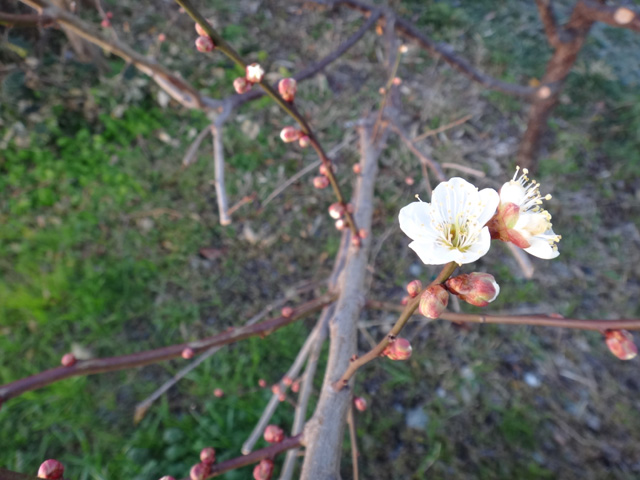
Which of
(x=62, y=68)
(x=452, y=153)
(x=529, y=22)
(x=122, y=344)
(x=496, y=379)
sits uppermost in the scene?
(x=62, y=68)

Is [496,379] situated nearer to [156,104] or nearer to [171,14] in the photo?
[156,104]

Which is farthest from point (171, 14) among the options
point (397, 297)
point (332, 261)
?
point (397, 297)

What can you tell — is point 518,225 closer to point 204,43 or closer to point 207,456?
point 204,43

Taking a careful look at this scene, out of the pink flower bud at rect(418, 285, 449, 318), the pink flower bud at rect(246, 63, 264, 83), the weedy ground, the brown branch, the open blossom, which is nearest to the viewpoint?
the pink flower bud at rect(418, 285, 449, 318)

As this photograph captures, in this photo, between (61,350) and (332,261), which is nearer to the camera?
(61,350)

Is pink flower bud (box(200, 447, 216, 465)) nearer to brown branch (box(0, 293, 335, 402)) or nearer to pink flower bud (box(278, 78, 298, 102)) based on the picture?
brown branch (box(0, 293, 335, 402))

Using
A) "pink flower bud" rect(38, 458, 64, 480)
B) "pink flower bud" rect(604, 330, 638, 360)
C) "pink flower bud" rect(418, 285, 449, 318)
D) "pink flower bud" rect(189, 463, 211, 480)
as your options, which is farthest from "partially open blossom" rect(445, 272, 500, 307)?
"pink flower bud" rect(38, 458, 64, 480)
